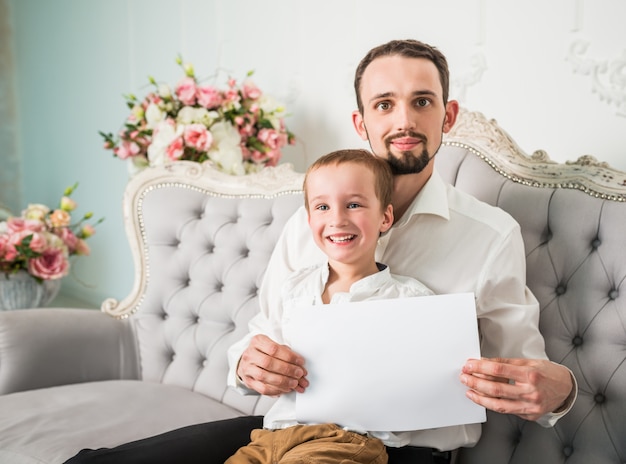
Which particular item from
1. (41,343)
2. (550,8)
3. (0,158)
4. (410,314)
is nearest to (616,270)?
(410,314)

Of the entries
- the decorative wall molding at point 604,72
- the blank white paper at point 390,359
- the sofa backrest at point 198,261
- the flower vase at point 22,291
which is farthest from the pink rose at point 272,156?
the blank white paper at point 390,359

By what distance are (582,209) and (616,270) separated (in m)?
0.15

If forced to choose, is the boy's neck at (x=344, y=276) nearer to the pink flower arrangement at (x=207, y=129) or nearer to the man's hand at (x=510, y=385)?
the man's hand at (x=510, y=385)

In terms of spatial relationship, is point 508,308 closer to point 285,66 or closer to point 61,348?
point 61,348

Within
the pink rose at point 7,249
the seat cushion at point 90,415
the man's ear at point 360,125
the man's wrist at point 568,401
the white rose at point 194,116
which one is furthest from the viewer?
the white rose at point 194,116

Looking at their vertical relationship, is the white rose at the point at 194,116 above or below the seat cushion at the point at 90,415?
above

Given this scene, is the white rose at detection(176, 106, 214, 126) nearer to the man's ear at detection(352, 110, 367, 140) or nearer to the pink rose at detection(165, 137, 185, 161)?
the pink rose at detection(165, 137, 185, 161)

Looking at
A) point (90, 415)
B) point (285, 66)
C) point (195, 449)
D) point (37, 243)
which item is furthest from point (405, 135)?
point (285, 66)

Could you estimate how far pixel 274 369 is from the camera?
51.6 inches

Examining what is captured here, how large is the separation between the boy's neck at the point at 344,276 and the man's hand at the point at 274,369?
0.14 meters

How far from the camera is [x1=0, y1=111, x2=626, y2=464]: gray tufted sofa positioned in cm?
146

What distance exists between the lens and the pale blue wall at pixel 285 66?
2102 millimetres

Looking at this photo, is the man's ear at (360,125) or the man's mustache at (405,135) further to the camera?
the man's ear at (360,125)

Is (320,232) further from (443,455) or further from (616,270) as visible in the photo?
(616,270)
